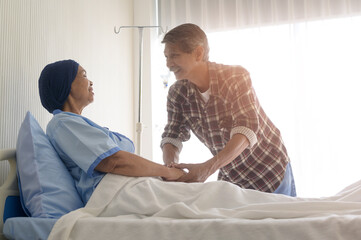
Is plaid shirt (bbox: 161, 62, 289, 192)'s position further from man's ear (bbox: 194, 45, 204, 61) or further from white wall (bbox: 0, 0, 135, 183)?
white wall (bbox: 0, 0, 135, 183)

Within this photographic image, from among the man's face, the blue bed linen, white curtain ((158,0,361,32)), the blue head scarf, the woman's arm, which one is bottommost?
the blue bed linen

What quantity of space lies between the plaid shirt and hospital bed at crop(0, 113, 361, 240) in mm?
629

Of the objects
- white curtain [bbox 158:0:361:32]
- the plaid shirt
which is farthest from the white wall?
the plaid shirt

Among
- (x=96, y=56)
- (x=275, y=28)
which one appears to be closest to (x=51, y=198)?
(x=96, y=56)

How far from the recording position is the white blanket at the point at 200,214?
0.99 meters

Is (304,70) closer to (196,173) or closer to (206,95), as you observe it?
(206,95)

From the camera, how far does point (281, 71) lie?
3582 millimetres

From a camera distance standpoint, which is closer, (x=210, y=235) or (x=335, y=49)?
(x=210, y=235)

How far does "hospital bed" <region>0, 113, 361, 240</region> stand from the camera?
39.0 inches

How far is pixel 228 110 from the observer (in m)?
2.02

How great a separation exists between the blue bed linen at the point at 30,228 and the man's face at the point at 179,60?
1053mm

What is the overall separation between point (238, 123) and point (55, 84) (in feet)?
2.87

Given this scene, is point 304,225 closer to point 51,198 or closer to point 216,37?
point 51,198

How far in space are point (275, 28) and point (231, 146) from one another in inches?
85.9
